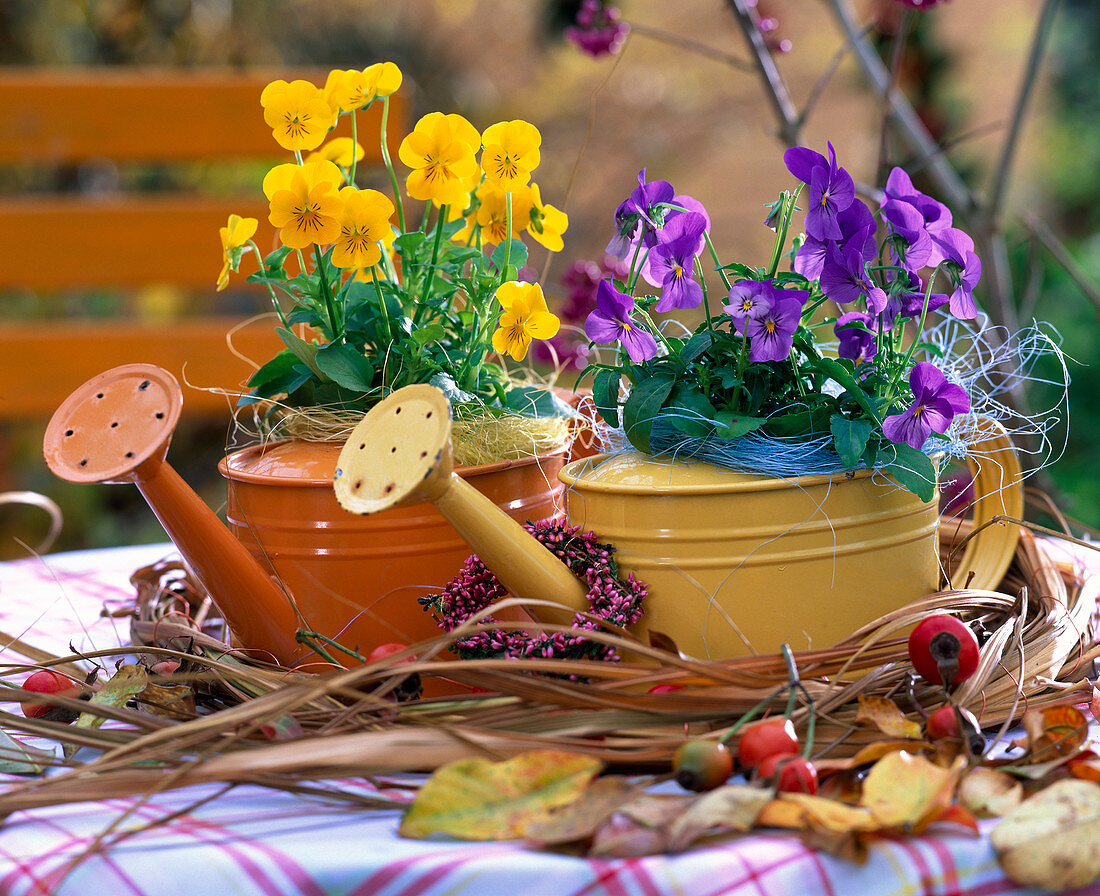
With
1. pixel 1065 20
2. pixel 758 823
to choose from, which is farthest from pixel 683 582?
pixel 1065 20

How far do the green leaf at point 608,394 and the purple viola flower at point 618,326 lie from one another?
0.05m

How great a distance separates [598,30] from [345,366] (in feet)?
2.43

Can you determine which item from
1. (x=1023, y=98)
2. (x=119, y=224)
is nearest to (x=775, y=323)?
(x=1023, y=98)

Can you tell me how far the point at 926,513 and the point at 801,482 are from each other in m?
0.13

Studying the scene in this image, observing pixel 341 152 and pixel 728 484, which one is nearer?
pixel 728 484

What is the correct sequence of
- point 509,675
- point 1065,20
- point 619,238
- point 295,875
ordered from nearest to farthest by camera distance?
point 295,875, point 509,675, point 619,238, point 1065,20

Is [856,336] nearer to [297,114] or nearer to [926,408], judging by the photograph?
[926,408]

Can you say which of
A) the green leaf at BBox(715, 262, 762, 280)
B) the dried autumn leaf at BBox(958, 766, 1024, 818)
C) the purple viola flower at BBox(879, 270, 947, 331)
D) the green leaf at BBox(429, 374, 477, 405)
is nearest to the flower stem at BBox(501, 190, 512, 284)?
the green leaf at BBox(429, 374, 477, 405)

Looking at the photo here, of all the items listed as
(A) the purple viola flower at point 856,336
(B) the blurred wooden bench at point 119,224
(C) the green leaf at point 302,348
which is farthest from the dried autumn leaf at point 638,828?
(B) the blurred wooden bench at point 119,224

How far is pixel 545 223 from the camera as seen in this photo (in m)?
0.87

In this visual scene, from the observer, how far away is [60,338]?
2990mm

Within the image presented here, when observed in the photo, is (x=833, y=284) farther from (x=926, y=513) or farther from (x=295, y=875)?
(x=295, y=875)

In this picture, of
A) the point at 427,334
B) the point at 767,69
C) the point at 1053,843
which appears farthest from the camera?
the point at 767,69

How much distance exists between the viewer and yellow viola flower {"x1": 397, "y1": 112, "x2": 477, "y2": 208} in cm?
77
